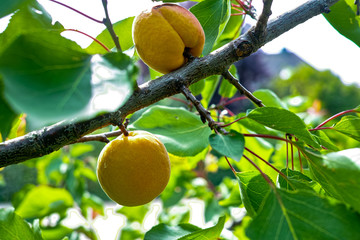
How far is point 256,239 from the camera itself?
44 centimetres

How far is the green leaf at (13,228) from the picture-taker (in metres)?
0.59

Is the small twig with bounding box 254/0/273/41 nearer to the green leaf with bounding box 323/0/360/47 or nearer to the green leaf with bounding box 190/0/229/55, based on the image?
the green leaf with bounding box 190/0/229/55

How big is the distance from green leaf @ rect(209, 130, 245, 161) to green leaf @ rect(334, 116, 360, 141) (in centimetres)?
25

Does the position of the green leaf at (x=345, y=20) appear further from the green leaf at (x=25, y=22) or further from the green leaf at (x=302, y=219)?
the green leaf at (x=25, y=22)

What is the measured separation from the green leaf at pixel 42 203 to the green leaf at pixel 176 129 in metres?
0.68

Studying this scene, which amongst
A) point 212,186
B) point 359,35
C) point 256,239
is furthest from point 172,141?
point 212,186

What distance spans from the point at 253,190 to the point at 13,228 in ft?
1.37

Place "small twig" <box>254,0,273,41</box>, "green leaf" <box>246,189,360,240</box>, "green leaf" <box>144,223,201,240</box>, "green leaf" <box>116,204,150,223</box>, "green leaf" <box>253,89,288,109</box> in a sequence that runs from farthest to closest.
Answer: "green leaf" <box>116,204,150,223</box>
"green leaf" <box>253,89,288,109</box>
"green leaf" <box>144,223,201,240</box>
"small twig" <box>254,0,273,41</box>
"green leaf" <box>246,189,360,240</box>

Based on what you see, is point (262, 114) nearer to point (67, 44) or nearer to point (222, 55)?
point (222, 55)

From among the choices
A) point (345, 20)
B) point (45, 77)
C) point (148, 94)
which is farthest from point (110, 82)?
point (345, 20)

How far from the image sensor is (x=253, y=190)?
0.59 metres

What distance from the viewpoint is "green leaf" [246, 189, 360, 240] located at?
0.43m

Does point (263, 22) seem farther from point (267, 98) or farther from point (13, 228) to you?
point (13, 228)

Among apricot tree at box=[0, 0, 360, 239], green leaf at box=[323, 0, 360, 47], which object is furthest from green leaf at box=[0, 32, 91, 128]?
green leaf at box=[323, 0, 360, 47]
